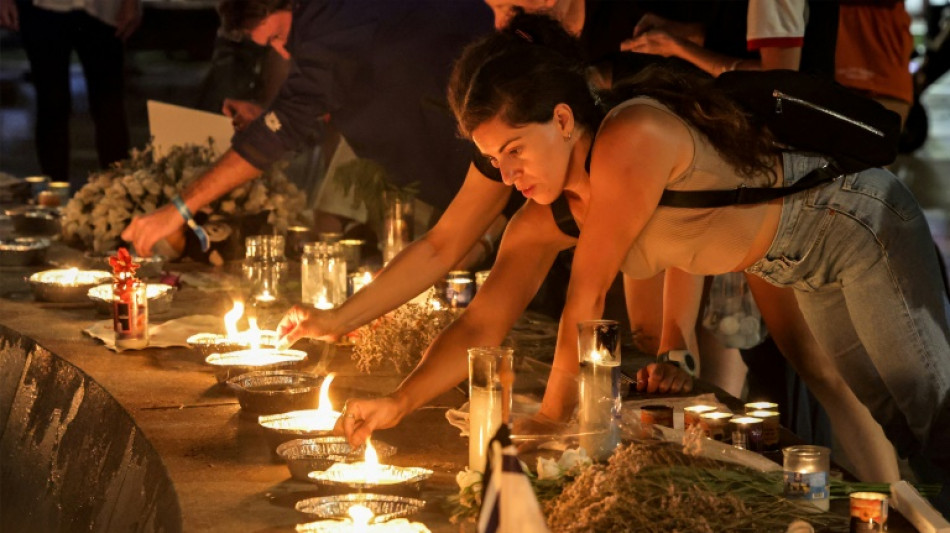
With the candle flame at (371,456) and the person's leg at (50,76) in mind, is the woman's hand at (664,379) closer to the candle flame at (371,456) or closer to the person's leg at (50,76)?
the candle flame at (371,456)

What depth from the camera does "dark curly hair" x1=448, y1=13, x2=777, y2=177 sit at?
2.69 meters

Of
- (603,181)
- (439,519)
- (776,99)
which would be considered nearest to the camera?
(439,519)

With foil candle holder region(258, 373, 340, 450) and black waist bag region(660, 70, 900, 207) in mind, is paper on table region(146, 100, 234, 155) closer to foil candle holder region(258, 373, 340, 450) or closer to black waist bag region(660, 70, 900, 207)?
foil candle holder region(258, 373, 340, 450)

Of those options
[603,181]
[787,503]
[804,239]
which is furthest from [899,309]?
[787,503]

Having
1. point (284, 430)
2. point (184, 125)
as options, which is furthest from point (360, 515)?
point (184, 125)

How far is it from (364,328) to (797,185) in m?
1.23

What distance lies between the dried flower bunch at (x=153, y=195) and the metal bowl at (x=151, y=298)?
774 millimetres

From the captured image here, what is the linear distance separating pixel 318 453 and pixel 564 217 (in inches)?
29.0

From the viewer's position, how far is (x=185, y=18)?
50.1ft

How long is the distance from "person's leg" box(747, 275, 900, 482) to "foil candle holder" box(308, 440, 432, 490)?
52.6 inches

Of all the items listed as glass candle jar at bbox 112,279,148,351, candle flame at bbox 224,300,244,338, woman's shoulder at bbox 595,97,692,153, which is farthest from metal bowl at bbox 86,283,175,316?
woman's shoulder at bbox 595,97,692,153

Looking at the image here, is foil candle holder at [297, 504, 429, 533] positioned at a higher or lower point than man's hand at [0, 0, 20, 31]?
lower

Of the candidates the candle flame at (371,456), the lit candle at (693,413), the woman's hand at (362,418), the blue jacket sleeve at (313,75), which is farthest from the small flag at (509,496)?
the blue jacket sleeve at (313,75)

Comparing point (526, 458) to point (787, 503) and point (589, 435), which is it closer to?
point (589, 435)
